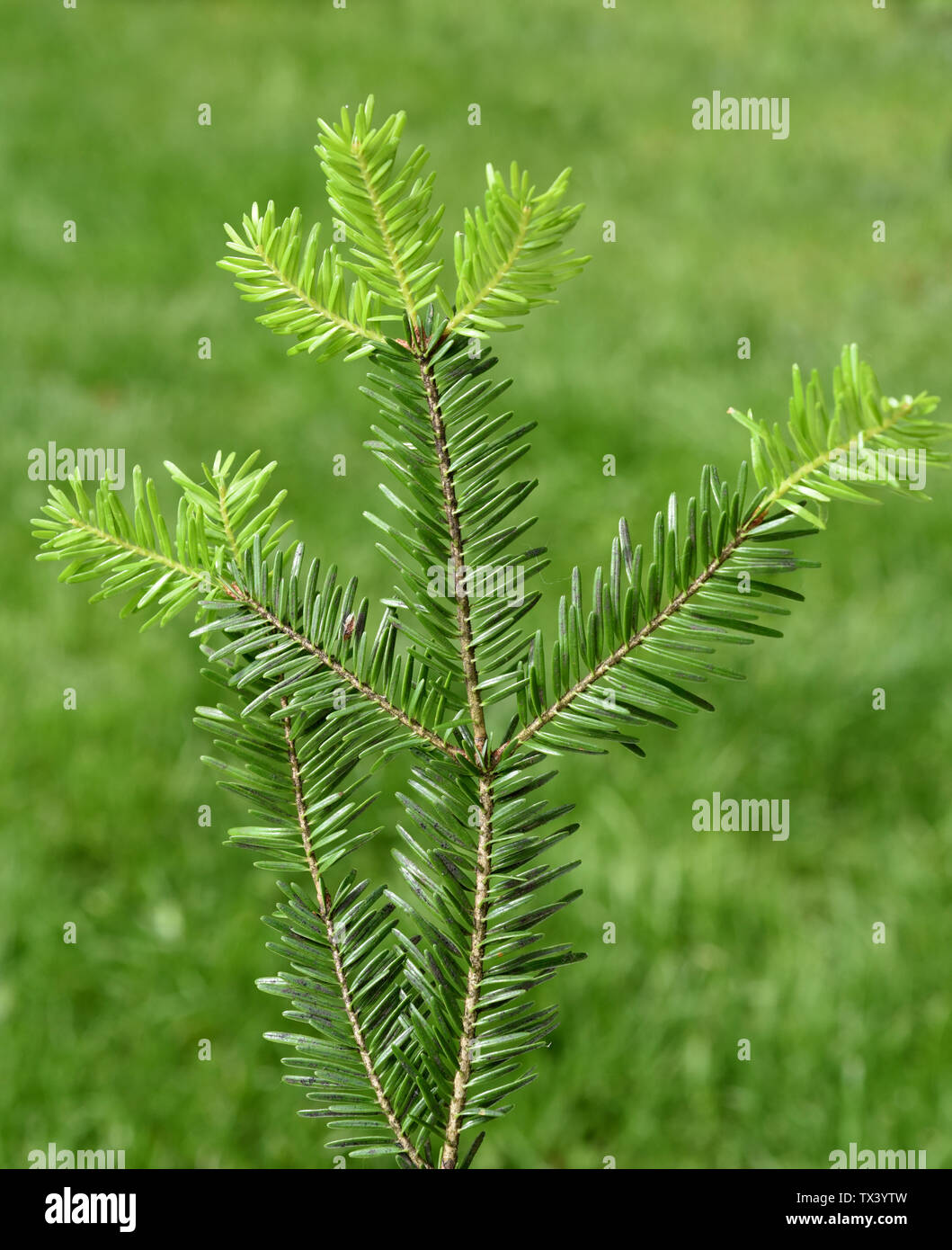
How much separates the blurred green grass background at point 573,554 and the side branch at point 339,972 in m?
1.46

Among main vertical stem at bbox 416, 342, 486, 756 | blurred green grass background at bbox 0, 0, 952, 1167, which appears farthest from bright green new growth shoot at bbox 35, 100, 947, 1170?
blurred green grass background at bbox 0, 0, 952, 1167

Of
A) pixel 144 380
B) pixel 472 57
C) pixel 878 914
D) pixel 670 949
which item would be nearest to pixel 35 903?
pixel 670 949

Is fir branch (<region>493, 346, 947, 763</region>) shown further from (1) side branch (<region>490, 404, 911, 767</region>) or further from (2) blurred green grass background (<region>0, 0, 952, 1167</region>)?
(2) blurred green grass background (<region>0, 0, 952, 1167</region>)

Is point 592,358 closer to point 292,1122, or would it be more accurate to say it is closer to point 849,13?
point 292,1122

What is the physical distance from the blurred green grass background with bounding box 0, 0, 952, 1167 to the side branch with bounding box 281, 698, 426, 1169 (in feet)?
4.79

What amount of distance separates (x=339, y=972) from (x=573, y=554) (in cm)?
257

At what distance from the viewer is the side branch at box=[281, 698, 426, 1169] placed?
44cm

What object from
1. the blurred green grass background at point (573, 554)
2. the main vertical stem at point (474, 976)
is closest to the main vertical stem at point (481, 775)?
the main vertical stem at point (474, 976)

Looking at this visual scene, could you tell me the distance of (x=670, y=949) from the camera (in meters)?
2.09

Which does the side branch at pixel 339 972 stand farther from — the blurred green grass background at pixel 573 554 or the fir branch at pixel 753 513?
the blurred green grass background at pixel 573 554

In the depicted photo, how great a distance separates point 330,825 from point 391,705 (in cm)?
6

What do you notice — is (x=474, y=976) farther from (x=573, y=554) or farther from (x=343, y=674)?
(x=573, y=554)

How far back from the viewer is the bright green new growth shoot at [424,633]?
0.38m
